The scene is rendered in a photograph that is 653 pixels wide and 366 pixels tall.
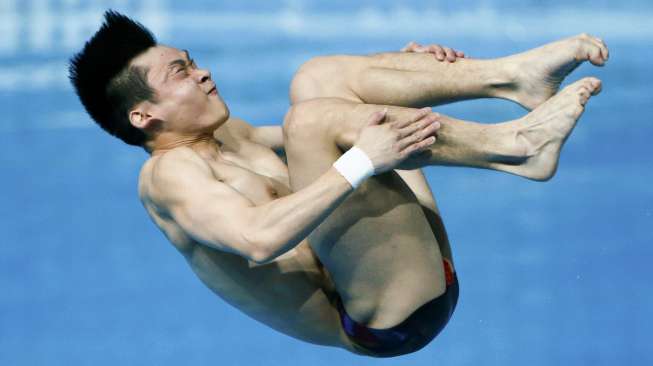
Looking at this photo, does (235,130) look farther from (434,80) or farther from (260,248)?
(260,248)

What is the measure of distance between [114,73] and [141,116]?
0.09 meters

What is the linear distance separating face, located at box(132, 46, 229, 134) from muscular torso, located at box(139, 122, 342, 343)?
0.21 ft

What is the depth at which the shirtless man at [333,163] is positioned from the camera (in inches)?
64.0

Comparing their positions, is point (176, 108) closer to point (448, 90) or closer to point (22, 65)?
point (448, 90)

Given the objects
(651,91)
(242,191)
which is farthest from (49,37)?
(242,191)

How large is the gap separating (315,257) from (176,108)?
344mm

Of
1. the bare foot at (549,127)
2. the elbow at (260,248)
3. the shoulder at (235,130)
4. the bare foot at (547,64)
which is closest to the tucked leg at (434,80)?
the bare foot at (547,64)

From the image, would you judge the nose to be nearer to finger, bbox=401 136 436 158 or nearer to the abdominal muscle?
the abdominal muscle

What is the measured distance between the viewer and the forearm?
158 cm

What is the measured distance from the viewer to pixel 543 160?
1.68m

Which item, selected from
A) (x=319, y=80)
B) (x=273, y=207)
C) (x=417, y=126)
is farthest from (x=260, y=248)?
(x=319, y=80)

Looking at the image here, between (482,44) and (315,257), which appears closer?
(315,257)

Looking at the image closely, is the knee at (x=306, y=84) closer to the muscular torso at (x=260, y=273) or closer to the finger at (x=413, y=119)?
the muscular torso at (x=260, y=273)

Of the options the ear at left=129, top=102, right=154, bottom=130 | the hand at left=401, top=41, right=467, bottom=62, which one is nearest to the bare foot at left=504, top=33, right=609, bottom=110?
the hand at left=401, top=41, right=467, bottom=62
